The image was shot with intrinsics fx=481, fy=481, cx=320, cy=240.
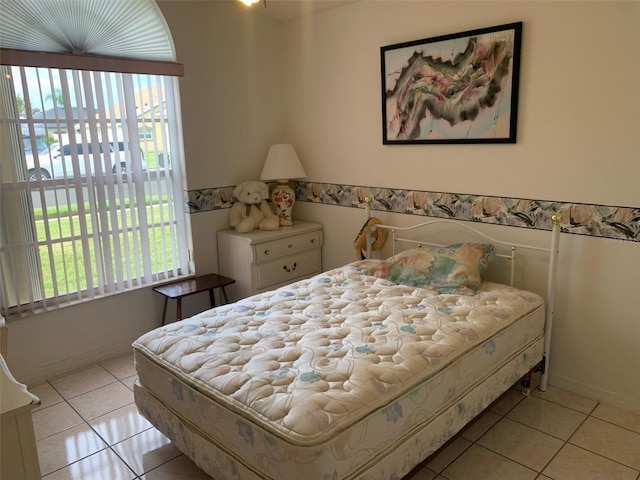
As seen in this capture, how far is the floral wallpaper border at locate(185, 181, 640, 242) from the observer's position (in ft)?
8.13

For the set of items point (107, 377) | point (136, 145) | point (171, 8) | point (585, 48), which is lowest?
point (107, 377)

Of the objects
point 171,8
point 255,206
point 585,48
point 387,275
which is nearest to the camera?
point 585,48

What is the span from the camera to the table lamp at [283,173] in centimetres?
381

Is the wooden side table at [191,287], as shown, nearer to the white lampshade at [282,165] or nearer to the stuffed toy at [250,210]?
the stuffed toy at [250,210]

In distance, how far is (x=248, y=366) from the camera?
6.34ft

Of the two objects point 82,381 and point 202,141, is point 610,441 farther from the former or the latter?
point 202,141

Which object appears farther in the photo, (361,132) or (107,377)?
(361,132)

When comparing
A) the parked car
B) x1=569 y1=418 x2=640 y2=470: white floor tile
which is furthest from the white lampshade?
x1=569 y1=418 x2=640 y2=470: white floor tile

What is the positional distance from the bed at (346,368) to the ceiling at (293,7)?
6.52 ft

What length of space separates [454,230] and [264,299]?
1.33m

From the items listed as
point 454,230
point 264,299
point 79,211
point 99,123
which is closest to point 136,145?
point 99,123

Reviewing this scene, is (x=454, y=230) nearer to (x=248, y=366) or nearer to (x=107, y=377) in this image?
(x=248, y=366)

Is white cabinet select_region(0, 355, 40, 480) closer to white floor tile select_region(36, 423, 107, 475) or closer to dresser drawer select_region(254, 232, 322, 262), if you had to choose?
white floor tile select_region(36, 423, 107, 475)

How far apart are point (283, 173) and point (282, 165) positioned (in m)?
0.07
